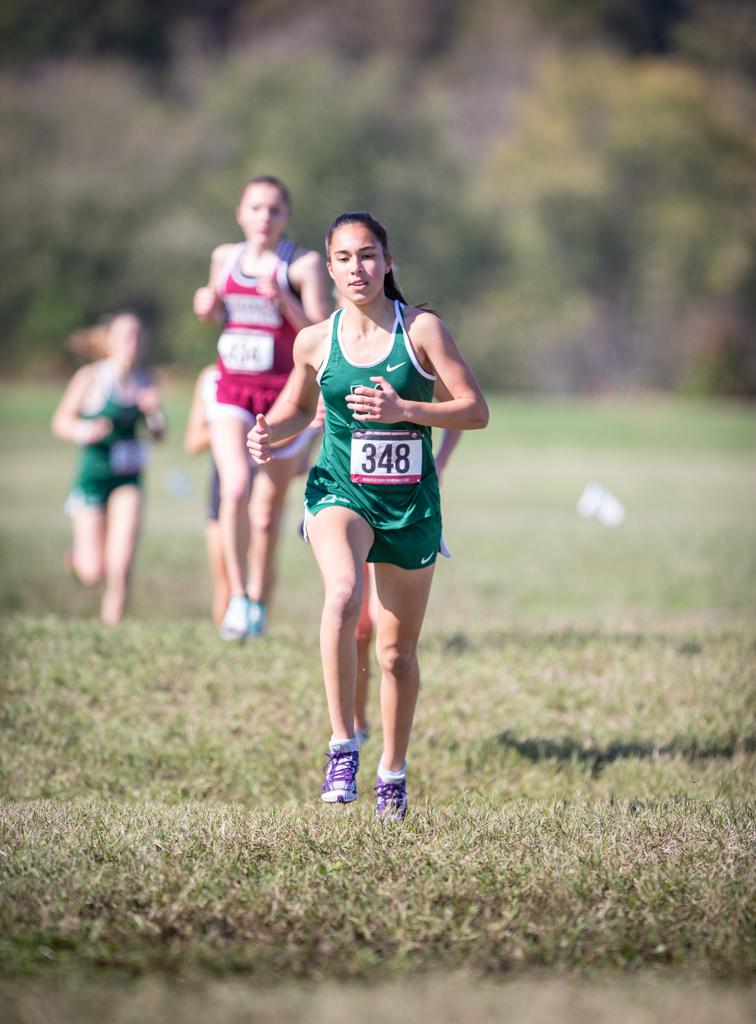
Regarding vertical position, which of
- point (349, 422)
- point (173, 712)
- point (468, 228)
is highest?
point (468, 228)

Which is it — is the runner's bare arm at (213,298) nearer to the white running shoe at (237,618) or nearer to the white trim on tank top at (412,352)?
the white running shoe at (237,618)

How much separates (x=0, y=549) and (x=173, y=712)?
11.1 metres

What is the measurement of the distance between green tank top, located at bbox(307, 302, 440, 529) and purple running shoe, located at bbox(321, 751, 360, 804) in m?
0.93

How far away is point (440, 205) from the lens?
62875 mm

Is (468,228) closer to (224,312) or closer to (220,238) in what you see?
(220,238)

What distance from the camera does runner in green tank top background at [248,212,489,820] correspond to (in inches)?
218

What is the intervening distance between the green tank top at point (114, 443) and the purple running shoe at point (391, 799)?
5996 millimetres

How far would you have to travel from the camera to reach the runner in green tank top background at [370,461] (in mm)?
5535

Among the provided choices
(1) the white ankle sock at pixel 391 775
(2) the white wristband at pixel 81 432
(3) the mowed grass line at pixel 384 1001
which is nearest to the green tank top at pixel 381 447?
(1) the white ankle sock at pixel 391 775

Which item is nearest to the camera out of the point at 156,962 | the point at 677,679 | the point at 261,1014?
the point at 261,1014

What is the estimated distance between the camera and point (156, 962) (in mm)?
4023

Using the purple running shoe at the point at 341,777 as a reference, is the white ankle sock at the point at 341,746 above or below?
above

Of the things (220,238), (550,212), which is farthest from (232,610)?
(550,212)

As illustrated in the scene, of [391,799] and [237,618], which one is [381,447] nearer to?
[391,799]
